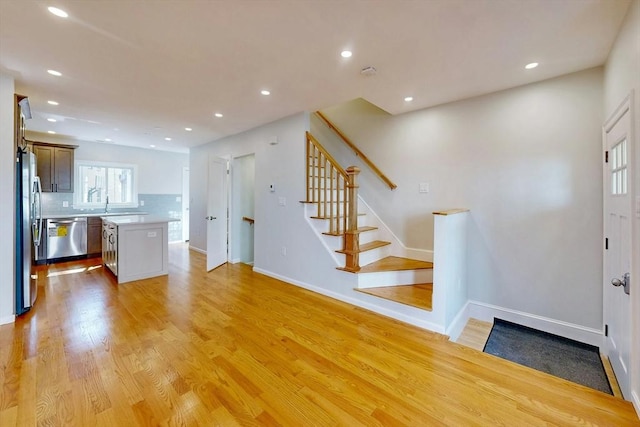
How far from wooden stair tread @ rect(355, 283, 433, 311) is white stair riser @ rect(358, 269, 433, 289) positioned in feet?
0.19

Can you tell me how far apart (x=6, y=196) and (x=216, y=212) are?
8.08 feet

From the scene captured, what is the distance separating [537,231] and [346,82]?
104 inches

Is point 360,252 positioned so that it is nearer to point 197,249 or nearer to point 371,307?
point 371,307

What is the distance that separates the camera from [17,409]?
5.36 ft

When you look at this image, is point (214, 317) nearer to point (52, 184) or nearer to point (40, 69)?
point (40, 69)

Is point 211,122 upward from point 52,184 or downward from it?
upward

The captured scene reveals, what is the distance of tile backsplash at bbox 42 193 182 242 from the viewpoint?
575cm

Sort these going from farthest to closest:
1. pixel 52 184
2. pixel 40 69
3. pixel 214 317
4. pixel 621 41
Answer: pixel 52 184 → pixel 214 317 → pixel 40 69 → pixel 621 41

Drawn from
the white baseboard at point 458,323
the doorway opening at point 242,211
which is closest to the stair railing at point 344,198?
the white baseboard at point 458,323

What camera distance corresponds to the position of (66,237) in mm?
5352

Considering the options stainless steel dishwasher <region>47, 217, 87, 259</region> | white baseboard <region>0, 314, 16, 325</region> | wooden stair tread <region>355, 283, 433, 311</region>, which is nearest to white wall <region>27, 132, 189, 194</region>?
stainless steel dishwasher <region>47, 217, 87, 259</region>

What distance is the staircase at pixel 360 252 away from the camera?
3.26 m

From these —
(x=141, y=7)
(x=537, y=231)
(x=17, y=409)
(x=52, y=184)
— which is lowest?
(x=17, y=409)

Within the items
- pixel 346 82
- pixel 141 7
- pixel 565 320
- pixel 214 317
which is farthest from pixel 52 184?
pixel 565 320
